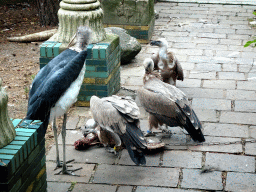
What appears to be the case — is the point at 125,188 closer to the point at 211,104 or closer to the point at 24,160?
the point at 24,160

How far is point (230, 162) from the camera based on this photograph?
4.79m

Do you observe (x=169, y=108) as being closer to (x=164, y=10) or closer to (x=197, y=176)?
(x=197, y=176)

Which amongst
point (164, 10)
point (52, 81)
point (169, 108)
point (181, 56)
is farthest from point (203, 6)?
point (52, 81)

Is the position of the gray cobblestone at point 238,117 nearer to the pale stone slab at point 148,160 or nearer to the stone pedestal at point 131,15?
the pale stone slab at point 148,160

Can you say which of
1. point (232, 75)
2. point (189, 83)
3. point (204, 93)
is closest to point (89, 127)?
point (204, 93)

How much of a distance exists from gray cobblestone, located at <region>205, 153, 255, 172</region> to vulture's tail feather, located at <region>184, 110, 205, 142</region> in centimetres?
27

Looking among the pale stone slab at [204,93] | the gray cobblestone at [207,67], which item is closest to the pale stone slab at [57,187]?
the pale stone slab at [204,93]

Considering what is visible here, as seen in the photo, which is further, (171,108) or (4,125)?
(171,108)

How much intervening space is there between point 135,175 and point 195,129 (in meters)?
1.02

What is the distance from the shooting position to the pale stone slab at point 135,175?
14.6 ft

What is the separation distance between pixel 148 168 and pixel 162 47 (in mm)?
2503

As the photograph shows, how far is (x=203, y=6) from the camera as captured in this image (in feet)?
41.0

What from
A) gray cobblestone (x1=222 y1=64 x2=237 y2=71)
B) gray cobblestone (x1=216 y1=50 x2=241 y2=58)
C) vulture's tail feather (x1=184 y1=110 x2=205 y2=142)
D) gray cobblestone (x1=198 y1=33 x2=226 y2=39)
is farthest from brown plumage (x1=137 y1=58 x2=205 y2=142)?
gray cobblestone (x1=198 y1=33 x2=226 y2=39)

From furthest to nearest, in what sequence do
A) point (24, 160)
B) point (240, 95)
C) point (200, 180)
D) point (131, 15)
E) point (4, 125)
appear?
point (131, 15), point (240, 95), point (200, 180), point (24, 160), point (4, 125)
